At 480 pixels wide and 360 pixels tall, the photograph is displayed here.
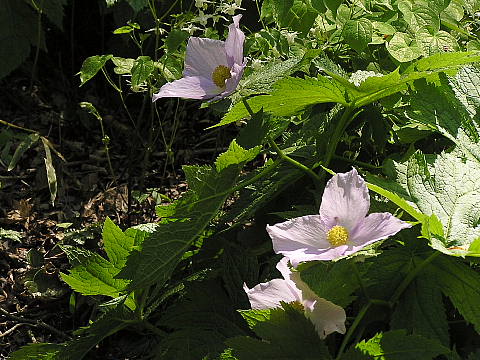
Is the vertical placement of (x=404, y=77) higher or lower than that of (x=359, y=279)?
higher

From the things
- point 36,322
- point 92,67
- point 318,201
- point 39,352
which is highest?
point 92,67

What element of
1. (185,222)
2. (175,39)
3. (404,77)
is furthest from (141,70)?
(404,77)

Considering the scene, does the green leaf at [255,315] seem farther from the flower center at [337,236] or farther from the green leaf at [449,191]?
the green leaf at [449,191]

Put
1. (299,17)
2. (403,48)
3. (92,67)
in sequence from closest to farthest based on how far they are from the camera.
→ (403,48) → (299,17) → (92,67)

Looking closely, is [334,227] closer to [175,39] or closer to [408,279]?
[408,279]

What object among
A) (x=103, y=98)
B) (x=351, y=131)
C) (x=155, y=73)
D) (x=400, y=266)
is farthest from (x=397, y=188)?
(x=103, y=98)

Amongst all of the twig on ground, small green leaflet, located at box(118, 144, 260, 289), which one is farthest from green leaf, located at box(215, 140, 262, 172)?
the twig on ground

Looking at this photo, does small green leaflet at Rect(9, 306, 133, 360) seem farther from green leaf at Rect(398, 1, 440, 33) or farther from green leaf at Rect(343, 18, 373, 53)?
green leaf at Rect(398, 1, 440, 33)

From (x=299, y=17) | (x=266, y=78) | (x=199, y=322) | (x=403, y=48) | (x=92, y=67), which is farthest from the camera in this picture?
(x=92, y=67)
